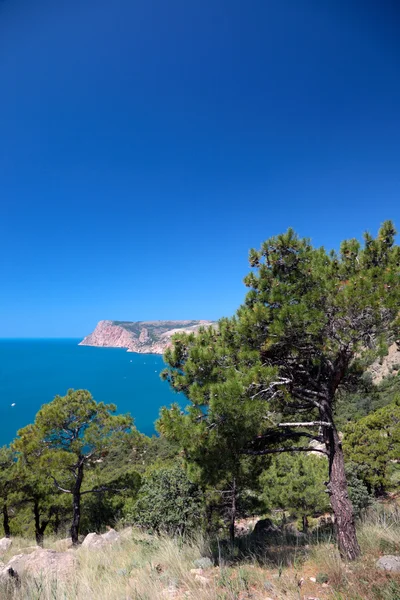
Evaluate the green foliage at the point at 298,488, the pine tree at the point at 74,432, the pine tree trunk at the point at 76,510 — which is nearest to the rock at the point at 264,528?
the green foliage at the point at 298,488

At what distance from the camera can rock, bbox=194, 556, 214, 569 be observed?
4.52 metres

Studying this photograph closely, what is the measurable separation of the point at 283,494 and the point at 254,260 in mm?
11465

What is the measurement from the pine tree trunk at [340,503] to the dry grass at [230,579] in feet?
0.78

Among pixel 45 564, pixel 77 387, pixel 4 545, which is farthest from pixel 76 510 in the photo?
pixel 77 387

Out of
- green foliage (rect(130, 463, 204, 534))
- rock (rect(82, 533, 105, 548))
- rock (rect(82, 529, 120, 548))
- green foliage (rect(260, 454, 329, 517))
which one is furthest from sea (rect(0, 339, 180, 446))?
green foliage (rect(130, 463, 204, 534))

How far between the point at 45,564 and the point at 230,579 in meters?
3.29

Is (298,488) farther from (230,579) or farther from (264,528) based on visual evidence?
(230,579)

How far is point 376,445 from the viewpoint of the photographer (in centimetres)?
1435

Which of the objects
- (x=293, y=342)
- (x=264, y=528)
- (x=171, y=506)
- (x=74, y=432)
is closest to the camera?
(x=293, y=342)

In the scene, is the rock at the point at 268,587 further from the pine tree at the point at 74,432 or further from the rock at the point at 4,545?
the rock at the point at 4,545

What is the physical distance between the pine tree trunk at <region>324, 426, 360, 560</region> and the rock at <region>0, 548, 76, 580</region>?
4.35m

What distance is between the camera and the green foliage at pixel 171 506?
7.71m

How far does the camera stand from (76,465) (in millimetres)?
10469

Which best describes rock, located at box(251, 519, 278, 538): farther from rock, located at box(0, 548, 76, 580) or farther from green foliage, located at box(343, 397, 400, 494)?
green foliage, located at box(343, 397, 400, 494)
